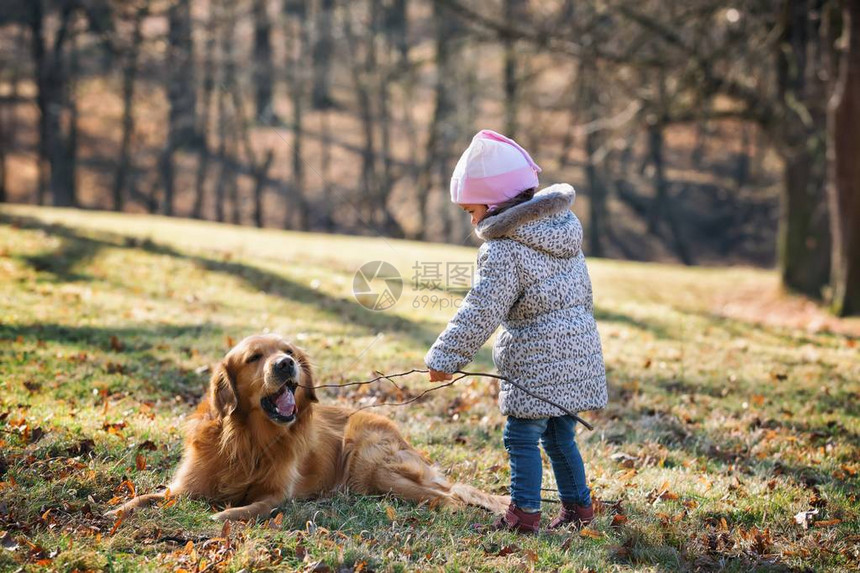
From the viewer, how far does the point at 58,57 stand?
22.5m

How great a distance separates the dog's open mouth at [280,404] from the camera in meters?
4.31

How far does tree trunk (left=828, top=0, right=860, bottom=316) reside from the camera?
11523mm

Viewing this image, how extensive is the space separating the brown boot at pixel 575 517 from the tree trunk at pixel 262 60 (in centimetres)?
2597

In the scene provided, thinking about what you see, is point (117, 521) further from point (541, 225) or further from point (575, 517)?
point (541, 225)

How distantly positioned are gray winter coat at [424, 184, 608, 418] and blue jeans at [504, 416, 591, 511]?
0.43ft

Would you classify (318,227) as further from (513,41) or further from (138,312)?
(138,312)

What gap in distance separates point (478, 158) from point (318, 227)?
94.0 ft

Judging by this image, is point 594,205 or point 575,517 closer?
point 575,517

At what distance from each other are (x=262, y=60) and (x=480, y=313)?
27.9m

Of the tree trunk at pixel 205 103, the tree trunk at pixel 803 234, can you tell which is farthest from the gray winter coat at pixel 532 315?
the tree trunk at pixel 205 103

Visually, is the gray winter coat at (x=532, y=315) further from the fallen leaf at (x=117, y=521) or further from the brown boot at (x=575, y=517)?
the fallen leaf at (x=117, y=521)

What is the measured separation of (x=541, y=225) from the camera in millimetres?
4047

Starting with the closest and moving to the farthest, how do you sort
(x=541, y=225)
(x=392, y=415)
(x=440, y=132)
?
(x=541, y=225)
(x=392, y=415)
(x=440, y=132)

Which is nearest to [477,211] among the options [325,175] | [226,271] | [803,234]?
[226,271]
